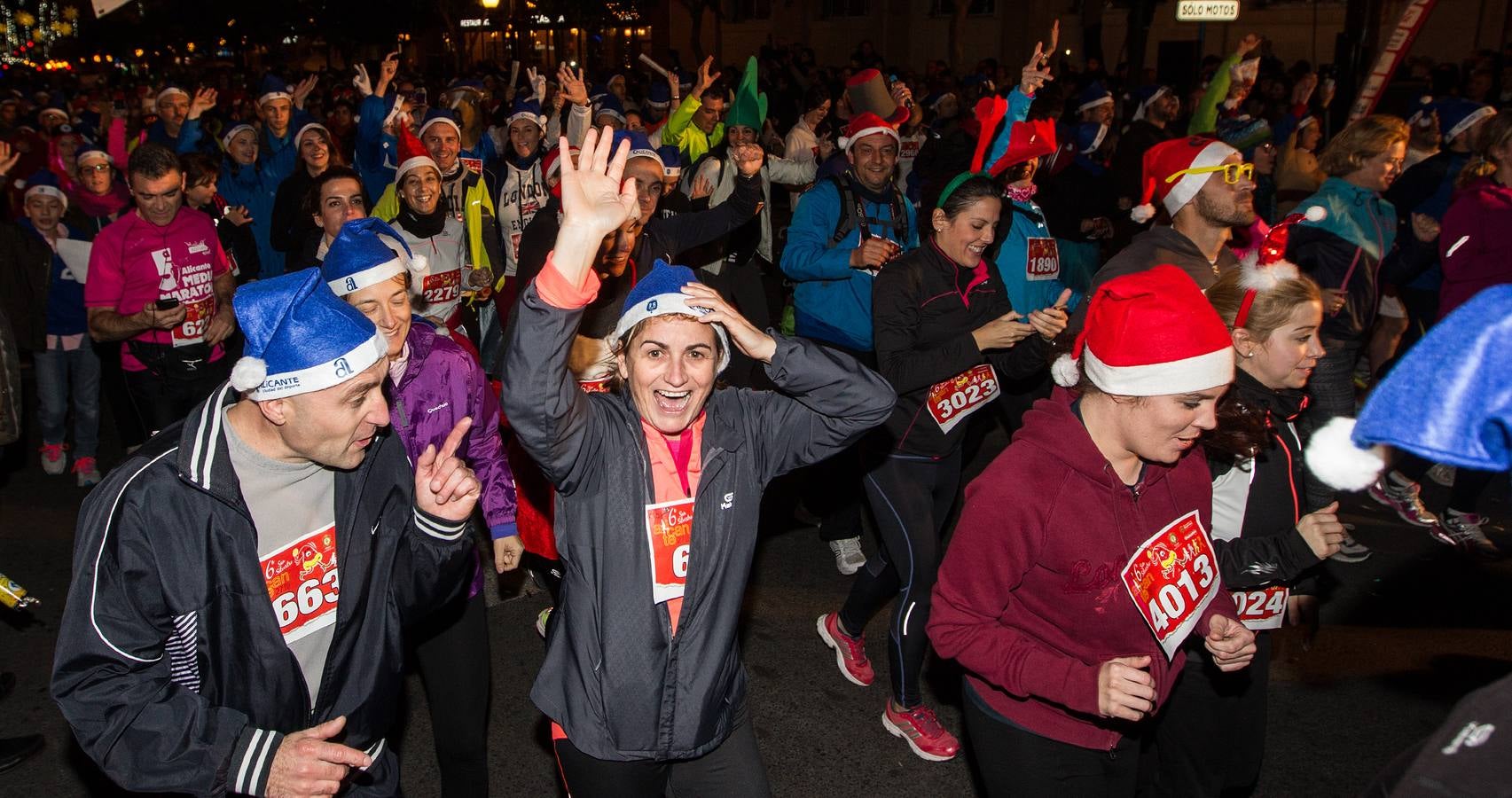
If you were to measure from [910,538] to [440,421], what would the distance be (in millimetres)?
1949

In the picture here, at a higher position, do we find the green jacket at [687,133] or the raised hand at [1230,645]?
the green jacket at [687,133]

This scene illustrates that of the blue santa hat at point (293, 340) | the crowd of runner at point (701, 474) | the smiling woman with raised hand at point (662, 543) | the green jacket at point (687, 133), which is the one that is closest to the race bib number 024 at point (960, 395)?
the crowd of runner at point (701, 474)

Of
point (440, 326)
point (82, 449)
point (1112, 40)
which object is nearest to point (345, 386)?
point (440, 326)

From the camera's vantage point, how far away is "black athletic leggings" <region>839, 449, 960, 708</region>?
4453 millimetres

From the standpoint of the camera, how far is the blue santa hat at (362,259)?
146 inches

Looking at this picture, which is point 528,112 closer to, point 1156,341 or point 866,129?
point 866,129

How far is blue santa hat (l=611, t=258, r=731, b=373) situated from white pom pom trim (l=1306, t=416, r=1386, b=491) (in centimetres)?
149

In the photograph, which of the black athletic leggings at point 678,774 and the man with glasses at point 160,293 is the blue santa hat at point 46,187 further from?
the black athletic leggings at point 678,774

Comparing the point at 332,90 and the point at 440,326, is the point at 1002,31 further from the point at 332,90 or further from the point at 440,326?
the point at 440,326

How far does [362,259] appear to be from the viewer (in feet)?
12.3

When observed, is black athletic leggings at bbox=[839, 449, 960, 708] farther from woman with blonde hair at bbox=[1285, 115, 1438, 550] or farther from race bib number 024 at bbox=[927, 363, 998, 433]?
woman with blonde hair at bbox=[1285, 115, 1438, 550]

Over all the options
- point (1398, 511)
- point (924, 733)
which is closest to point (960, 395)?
point (924, 733)

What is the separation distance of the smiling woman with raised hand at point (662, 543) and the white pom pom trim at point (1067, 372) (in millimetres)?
549

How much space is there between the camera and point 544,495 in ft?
16.5
